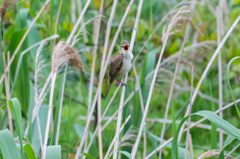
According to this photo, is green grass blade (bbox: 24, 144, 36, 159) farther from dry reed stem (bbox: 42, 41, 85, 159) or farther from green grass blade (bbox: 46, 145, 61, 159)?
dry reed stem (bbox: 42, 41, 85, 159)

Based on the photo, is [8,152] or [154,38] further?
[154,38]

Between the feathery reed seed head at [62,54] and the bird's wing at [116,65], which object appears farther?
the bird's wing at [116,65]

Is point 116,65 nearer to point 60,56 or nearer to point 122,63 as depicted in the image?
point 122,63

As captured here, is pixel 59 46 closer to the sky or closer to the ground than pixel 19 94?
closer to the sky

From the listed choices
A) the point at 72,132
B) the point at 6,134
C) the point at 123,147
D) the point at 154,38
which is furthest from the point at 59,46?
the point at 72,132

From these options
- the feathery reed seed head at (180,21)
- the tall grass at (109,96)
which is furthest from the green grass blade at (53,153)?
the feathery reed seed head at (180,21)

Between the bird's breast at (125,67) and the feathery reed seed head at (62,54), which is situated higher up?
the feathery reed seed head at (62,54)

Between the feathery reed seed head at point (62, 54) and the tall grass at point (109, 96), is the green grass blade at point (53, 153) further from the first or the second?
the feathery reed seed head at point (62, 54)

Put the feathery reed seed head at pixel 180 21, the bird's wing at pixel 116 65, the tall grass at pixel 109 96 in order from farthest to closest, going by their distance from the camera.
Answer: the bird's wing at pixel 116 65 < the feathery reed seed head at pixel 180 21 < the tall grass at pixel 109 96

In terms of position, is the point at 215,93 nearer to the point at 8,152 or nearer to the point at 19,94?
the point at 19,94

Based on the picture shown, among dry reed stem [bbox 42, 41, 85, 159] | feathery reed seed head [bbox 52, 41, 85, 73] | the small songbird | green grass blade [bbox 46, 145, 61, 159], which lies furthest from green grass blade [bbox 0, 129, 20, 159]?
the small songbird

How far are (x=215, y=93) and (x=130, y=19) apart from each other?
1.73m

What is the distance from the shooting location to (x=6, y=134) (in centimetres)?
136

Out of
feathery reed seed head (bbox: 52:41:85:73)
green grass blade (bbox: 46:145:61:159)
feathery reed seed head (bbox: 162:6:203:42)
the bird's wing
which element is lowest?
green grass blade (bbox: 46:145:61:159)
